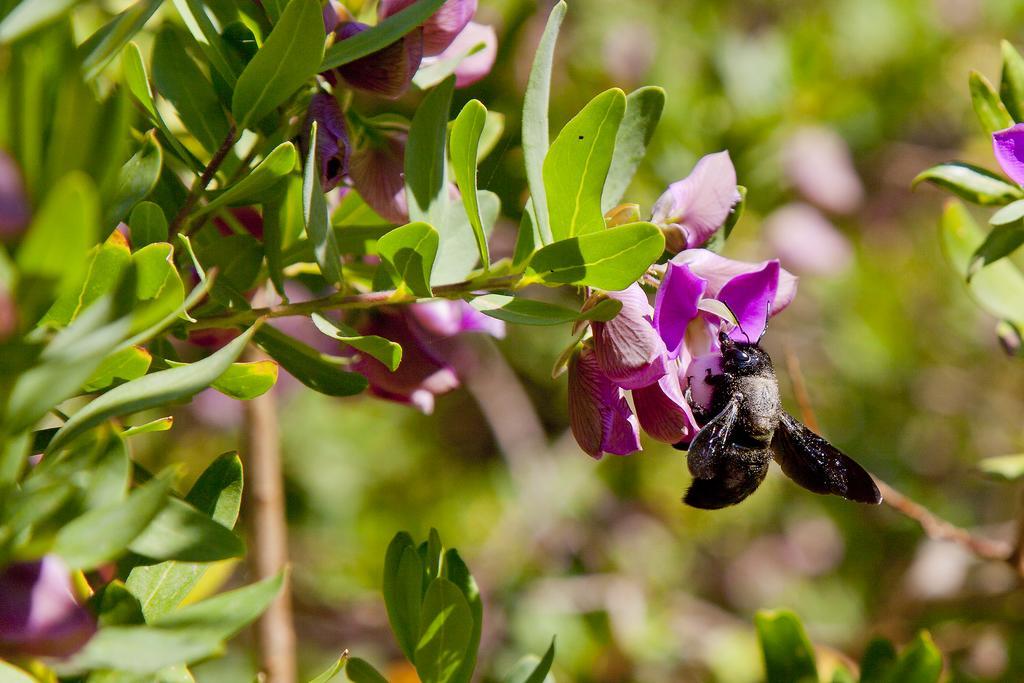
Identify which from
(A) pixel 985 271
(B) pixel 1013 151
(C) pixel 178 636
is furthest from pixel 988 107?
(C) pixel 178 636

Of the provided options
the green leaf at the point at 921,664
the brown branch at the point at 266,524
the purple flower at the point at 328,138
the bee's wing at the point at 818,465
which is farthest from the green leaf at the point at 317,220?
the green leaf at the point at 921,664

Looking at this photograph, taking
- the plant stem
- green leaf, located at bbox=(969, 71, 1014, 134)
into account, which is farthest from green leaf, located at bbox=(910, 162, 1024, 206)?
the plant stem

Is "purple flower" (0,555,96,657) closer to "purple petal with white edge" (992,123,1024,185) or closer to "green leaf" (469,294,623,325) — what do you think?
"green leaf" (469,294,623,325)

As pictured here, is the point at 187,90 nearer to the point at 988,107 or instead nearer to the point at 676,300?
the point at 676,300

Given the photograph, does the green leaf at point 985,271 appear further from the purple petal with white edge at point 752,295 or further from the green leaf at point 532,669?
the green leaf at point 532,669

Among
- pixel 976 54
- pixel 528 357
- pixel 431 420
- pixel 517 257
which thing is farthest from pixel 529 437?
pixel 517 257

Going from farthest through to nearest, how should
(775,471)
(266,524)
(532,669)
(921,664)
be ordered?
(775,471)
(266,524)
(921,664)
(532,669)
